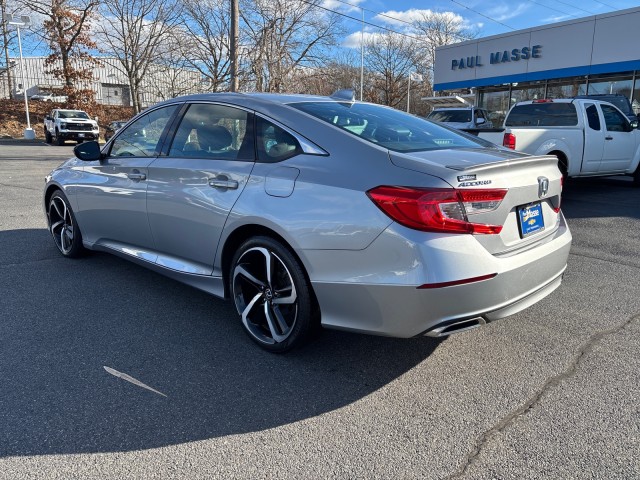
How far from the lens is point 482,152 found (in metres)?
3.12

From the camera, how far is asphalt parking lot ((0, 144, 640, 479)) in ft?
7.35

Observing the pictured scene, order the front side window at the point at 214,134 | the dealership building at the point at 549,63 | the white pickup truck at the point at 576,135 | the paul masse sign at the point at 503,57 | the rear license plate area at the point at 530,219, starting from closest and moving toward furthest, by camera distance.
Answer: the rear license plate area at the point at 530,219 < the front side window at the point at 214,134 < the white pickup truck at the point at 576,135 < the dealership building at the point at 549,63 < the paul masse sign at the point at 503,57

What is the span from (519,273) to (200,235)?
208cm

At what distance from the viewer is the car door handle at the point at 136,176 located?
3987 millimetres

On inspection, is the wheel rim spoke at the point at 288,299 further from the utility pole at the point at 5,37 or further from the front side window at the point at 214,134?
the utility pole at the point at 5,37

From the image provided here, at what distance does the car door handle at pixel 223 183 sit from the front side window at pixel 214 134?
0.55ft

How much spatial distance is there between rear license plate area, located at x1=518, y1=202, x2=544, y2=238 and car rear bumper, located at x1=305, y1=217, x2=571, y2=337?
0.12 metres

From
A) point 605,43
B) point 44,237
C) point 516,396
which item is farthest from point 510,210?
point 605,43

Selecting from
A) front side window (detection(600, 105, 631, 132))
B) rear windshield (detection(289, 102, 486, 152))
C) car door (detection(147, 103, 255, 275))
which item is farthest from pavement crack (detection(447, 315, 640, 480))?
front side window (detection(600, 105, 631, 132))

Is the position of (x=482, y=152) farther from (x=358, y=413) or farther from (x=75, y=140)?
(x=75, y=140)

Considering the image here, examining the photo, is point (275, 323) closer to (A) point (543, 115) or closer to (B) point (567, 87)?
(A) point (543, 115)

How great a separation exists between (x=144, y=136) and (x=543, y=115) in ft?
26.3

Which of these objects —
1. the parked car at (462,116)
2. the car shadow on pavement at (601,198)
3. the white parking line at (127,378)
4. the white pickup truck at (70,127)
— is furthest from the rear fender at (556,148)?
the white pickup truck at (70,127)

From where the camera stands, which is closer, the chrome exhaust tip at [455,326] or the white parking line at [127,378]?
the chrome exhaust tip at [455,326]
